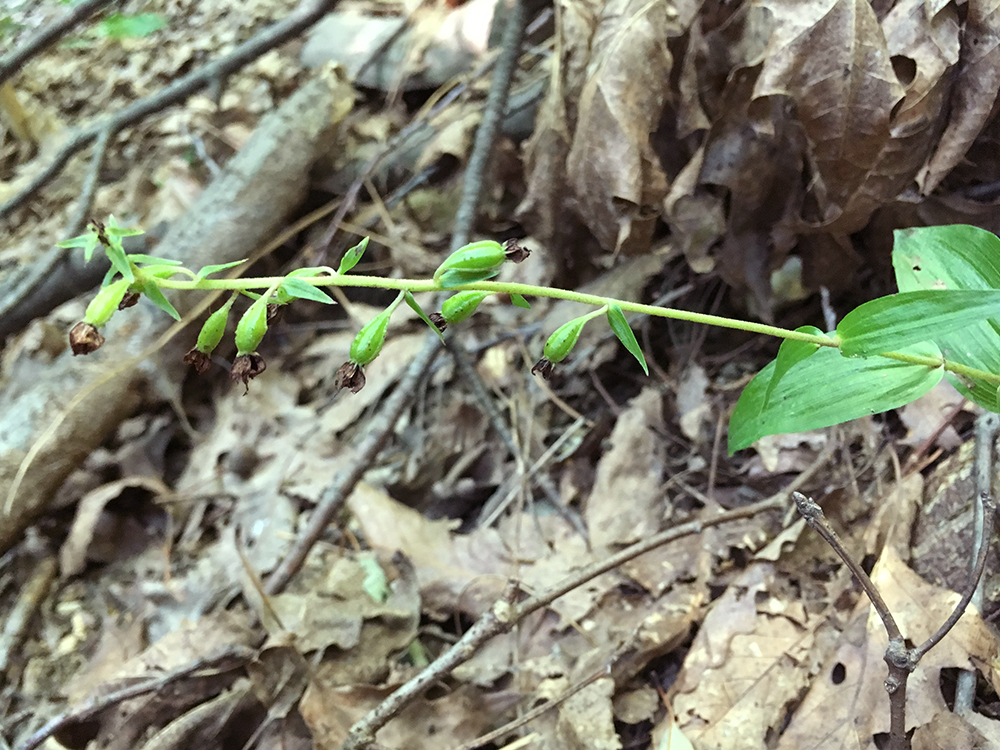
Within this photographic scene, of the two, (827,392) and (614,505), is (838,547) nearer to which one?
(827,392)

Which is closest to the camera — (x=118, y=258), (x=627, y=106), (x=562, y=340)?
(x=118, y=258)

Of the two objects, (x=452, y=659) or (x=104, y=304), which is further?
(x=452, y=659)

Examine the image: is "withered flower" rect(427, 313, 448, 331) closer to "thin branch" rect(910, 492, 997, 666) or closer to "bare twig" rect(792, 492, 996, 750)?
"bare twig" rect(792, 492, 996, 750)

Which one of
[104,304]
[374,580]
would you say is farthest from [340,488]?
[104,304]

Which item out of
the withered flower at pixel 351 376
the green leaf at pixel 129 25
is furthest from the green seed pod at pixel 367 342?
the green leaf at pixel 129 25

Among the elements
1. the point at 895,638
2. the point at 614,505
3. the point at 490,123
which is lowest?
the point at 614,505

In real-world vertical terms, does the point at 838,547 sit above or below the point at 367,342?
below

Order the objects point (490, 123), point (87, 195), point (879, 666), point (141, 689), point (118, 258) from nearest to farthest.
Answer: point (118, 258), point (879, 666), point (141, 689), point (490, 123), point (87, 195)
